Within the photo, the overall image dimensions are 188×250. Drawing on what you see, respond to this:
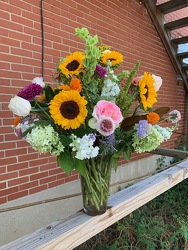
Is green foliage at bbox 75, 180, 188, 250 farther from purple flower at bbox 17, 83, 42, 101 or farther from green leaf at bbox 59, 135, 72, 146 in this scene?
purple flower at bbox 17, 83, 42, 101

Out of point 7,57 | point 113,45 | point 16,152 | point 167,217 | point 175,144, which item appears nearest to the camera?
point 7,57

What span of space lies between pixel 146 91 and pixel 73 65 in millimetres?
285

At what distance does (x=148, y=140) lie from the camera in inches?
35.8

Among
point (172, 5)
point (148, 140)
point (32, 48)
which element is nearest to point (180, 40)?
point (172, 5)

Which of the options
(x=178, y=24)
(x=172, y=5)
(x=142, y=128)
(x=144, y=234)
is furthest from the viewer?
(x=178, y=24)

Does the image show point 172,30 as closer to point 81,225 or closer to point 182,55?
point 182,55

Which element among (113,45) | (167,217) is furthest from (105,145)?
(113,45)

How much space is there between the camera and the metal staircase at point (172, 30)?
10.9ft

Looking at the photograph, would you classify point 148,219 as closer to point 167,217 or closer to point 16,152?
point 167,217

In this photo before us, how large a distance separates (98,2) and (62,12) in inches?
24.6

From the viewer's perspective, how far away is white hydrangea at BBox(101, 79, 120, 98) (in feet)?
2.84

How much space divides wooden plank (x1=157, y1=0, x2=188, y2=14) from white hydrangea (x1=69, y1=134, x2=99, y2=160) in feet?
9.89

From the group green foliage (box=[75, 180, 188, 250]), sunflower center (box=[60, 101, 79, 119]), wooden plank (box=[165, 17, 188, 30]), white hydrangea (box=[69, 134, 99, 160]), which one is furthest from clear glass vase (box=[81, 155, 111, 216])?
wooden plank (box=[165, 17, 188, 30])

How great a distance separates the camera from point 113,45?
2891 mm
